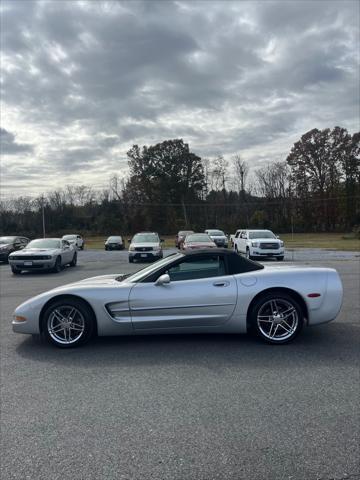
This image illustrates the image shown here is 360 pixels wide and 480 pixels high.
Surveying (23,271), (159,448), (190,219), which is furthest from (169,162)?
(159,448)

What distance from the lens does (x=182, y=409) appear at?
3490 mm

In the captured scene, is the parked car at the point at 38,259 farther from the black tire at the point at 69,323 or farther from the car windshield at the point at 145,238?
the black tire at the point at 69,323

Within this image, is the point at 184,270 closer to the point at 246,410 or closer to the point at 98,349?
the point at 98,349

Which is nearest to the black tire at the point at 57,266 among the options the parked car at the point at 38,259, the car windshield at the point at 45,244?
the parked car at the point at 38,259

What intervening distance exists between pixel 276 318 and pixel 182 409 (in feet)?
7.57

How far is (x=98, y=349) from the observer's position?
531 cm

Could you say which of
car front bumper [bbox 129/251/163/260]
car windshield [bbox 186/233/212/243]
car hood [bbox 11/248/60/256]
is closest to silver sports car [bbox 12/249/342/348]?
car hood [bbox 11/248/60/256]

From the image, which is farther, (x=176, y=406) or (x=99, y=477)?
(x=176, y=406)

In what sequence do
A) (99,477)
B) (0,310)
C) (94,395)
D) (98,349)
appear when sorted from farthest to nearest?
1. (0,310)
2. (98,349)
3. (94,395)
4. (99,477)

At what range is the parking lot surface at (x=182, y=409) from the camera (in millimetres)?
2666

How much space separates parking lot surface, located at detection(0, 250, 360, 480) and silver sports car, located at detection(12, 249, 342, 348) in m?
0.24

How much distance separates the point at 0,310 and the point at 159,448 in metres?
6.31

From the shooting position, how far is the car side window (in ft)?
18.1

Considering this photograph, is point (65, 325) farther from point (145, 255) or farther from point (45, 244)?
point (145, 255)
